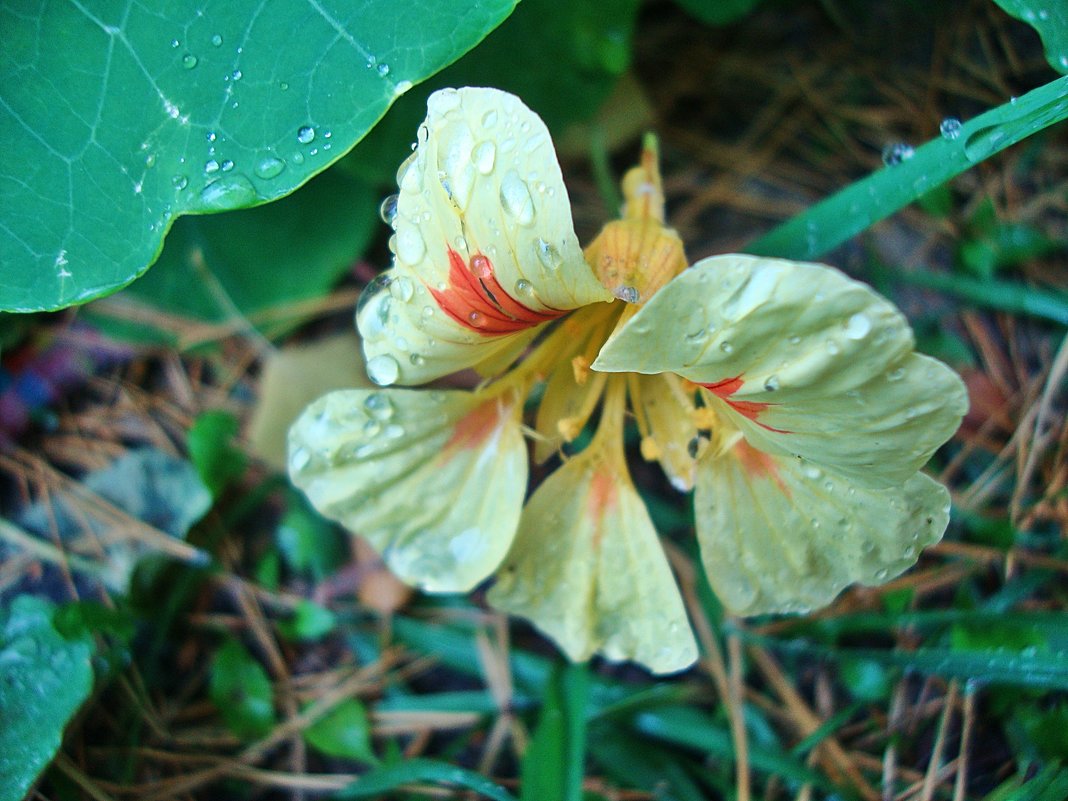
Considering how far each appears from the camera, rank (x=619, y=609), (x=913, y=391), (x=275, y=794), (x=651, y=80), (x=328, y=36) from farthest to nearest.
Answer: (x=651, y=80) → (x=275, y=794) → (x=619, y=609) → (x=328, y=36) → (x=913, y=391)

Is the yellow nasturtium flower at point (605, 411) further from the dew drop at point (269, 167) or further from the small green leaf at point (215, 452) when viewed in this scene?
the small green leaf at point (215, 452)

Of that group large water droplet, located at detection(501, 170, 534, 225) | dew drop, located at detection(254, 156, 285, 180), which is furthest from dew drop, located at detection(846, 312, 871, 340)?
dew drop, located at detection(254, 156, 285, 180)

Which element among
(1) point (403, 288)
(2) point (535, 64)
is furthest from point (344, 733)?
(2) point (535, 64)

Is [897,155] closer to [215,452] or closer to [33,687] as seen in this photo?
[215,452]

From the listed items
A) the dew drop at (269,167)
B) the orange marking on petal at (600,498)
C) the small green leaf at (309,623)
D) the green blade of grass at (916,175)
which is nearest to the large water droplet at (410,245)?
the dew drop at (269,167)

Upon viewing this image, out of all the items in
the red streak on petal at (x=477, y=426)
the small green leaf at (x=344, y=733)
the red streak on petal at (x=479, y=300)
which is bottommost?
the small green leaf at (x=344, y=733)

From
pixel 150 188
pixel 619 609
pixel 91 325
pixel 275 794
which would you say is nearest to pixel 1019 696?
pixel 619 609

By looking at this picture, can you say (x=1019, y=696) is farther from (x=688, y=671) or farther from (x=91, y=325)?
(x=91, y=325)
